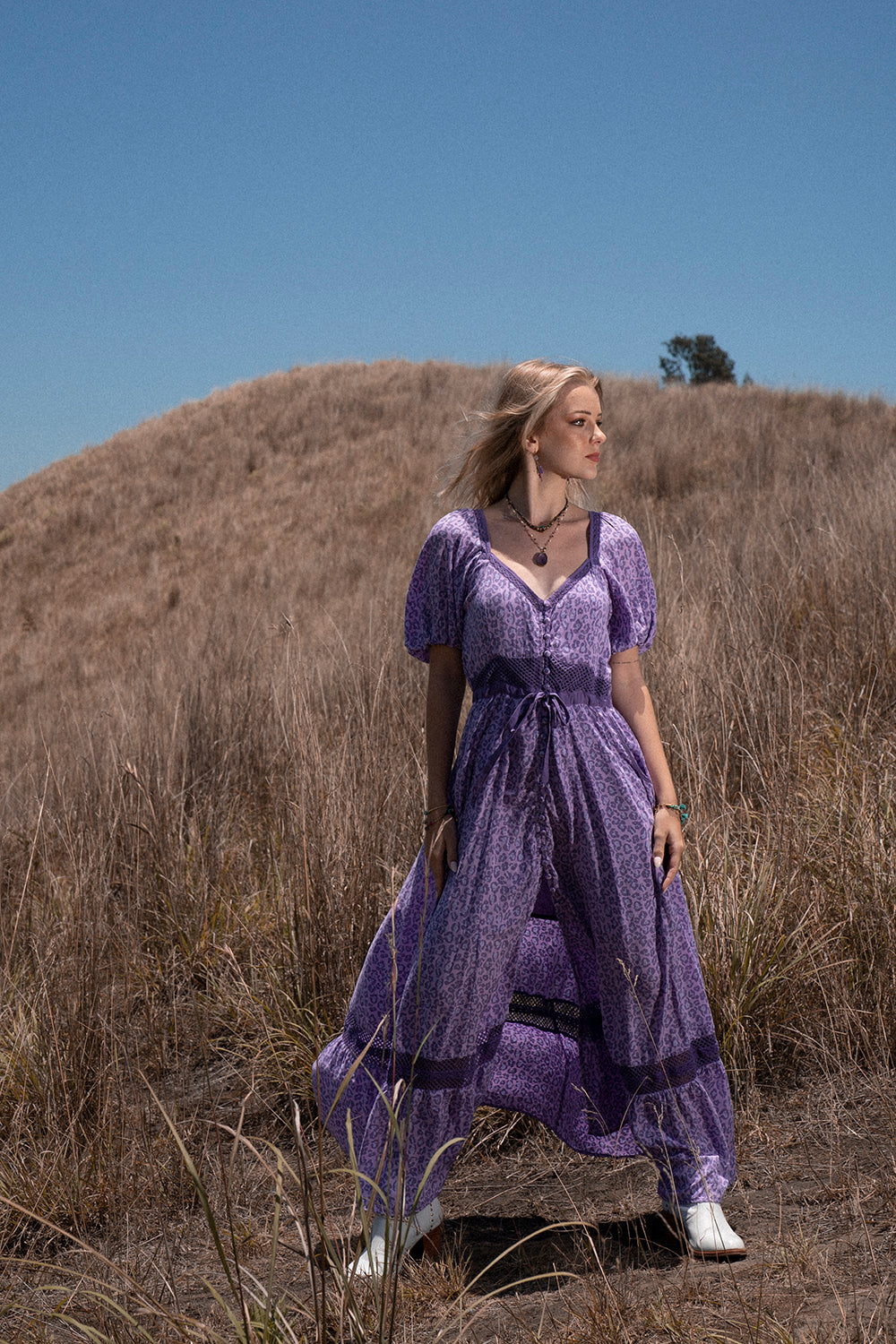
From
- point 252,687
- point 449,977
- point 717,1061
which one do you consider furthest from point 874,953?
point 252,687

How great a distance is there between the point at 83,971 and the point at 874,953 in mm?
2388

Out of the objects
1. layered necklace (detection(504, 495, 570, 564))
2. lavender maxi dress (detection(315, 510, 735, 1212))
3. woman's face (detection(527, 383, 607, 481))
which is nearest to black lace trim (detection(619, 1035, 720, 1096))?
lavender maxi dress (detection(315, 510, 735, 1212))

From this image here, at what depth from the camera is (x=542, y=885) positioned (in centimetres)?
222

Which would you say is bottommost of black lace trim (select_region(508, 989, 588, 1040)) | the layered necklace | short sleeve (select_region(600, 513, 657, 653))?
black lace trim (select_region(508, 989, 588, 1040))

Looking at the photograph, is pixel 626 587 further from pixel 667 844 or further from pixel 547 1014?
pixel 547 1014

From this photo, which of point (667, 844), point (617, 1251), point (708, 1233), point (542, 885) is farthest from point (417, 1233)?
point (667, 844)

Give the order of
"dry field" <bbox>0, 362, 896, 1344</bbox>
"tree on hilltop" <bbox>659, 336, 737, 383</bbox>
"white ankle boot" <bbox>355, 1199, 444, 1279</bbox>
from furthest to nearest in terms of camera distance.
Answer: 1. "tree on hilltop" <bbox>659, 336, 737, 383</bbox>
2. "white ankle boot" <bbox>355, 1199, 444, 1279</bbox>
3. "dry field" <bbox>0, 362, 896, 1344</bbox>

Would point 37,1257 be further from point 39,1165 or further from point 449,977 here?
point 449,977

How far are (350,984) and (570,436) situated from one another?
1.85m

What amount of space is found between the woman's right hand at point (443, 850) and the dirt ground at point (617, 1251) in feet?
2.23

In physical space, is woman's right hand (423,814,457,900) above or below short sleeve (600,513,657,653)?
below

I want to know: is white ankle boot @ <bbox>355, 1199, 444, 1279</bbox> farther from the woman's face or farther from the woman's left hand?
the woman's face

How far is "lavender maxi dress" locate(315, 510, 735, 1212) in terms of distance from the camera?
2084 millimetres

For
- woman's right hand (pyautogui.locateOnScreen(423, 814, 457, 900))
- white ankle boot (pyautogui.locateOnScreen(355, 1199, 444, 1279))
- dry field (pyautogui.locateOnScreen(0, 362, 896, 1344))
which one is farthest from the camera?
woman's right hand (pyautogui.locateOnScreen(423, 814, 457, 900))
